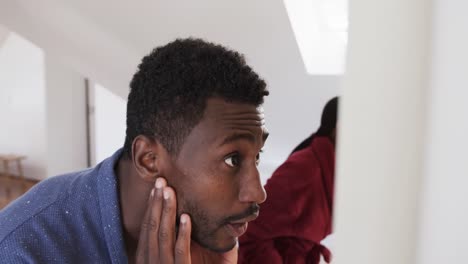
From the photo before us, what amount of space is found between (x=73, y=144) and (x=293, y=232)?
2922 millimetres

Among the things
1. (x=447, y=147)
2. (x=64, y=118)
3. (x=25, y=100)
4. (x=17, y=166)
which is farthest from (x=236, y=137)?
(x=17, y=166)

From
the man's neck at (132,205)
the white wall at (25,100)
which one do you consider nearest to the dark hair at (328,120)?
the man's neck at (132,205)

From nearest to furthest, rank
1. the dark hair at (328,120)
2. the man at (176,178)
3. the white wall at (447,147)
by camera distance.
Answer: the white wall at (447,147) → the man at (176,178) → the dark hair at (328,120)

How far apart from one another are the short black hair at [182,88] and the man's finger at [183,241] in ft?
0.39

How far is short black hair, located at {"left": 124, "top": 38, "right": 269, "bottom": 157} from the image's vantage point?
0.78 m

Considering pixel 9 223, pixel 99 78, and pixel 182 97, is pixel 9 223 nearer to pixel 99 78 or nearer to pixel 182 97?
pixel 182 97

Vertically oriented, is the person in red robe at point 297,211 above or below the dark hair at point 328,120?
below

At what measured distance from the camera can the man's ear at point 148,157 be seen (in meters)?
0.80

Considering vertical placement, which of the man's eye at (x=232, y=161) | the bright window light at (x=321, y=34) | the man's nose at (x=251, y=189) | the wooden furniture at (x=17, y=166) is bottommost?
the wooden furniture at (x=17, y=166)

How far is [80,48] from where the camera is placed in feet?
7.64

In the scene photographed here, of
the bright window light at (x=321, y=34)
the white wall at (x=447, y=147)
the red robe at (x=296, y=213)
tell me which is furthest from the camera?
the bright window light at (x=321, y=34)

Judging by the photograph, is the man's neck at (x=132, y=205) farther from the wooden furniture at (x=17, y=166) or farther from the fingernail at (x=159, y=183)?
the wooden furniture at (x=17, y=166)

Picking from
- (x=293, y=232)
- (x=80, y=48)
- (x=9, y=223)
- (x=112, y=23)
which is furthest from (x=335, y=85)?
(x=9, y=223)

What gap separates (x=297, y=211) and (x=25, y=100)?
3.44 metres
